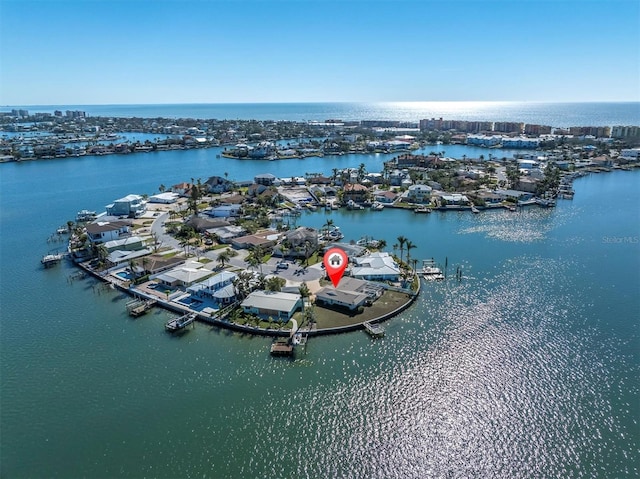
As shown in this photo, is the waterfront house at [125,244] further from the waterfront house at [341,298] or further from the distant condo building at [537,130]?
the distant condo building at [537,130]

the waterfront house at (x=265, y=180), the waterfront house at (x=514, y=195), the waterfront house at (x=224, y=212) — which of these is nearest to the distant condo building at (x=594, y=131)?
the waterfront house at (x=514, y=195)

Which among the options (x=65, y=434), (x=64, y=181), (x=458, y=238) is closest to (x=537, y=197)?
(x=458, y=238)

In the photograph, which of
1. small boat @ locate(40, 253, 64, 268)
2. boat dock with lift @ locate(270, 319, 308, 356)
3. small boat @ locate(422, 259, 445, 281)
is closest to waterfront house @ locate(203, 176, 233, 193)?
small boat @ locate(40, 253, 64, 268)

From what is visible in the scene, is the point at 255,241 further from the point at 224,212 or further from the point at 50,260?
the point at 50,260

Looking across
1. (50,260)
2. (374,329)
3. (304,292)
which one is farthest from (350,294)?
(50,260)

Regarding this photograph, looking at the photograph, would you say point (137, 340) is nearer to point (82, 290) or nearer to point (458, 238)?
point (82, 290)
